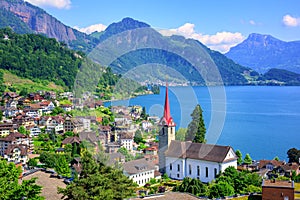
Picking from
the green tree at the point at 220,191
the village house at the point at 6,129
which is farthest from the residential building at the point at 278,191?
the village house at the point at 6,129

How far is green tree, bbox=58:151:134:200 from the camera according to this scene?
5598mm

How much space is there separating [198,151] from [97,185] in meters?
7.96

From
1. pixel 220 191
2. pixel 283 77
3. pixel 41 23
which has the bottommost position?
pixel 220 191

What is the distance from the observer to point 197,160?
13289 millimetres

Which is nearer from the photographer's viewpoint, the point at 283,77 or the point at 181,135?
the point at 181,135

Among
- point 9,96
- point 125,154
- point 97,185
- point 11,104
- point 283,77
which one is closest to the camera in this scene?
point 97,185

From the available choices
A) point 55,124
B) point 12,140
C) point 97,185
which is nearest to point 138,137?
point 12,140

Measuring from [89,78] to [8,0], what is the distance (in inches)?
4424

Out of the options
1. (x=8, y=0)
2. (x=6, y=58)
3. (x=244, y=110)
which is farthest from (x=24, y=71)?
(x=8, y=0)

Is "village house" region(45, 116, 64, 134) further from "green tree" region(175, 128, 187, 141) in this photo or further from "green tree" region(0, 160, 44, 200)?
"green tree" region(0, 160, 44, 200)

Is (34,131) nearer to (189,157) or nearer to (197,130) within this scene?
(197,130)

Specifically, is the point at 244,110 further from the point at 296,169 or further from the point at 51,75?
the point at 296,169

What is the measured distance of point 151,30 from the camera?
33.8 feet

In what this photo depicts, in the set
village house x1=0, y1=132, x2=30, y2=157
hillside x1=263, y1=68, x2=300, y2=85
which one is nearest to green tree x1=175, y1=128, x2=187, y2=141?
village house x1=0, y1=132, x2=30, y2=157
